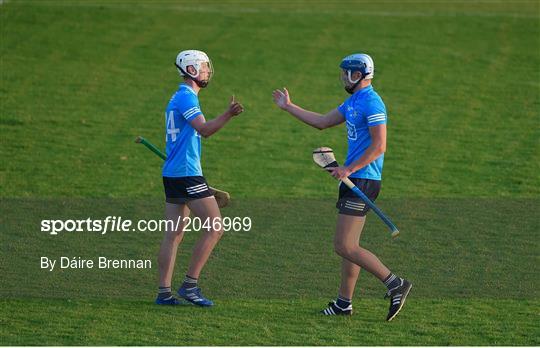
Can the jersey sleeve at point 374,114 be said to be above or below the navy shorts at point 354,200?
above

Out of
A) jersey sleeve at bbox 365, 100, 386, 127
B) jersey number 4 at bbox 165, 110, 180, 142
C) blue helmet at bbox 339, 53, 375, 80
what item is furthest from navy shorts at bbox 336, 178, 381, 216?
jersey number 4 at bbox 165, 110, 180, 142

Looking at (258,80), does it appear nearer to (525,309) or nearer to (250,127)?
(250,127)

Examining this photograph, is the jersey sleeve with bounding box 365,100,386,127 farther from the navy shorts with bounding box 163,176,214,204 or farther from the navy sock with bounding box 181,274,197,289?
the navy sock with bounding box 181,274,197,289

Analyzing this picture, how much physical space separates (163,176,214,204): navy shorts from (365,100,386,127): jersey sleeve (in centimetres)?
155

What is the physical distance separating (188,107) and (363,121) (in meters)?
1.49

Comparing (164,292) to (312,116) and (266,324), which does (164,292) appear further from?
(312,116)

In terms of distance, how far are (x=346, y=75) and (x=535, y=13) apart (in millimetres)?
18552

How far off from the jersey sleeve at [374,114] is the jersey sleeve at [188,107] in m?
1.42

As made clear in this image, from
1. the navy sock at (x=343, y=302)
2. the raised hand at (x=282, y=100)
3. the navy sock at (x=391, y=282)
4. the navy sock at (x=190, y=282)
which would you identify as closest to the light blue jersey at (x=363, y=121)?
the raised hand at (x=282, y=100)

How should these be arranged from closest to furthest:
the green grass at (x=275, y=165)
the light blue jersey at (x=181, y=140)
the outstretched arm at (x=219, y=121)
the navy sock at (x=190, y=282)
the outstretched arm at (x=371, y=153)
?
the outstretched arm at (x=371, y=153) < the outstretched arm at (x=219, y=121) < the green grass at (x=275, y=165) < the light blue jersey at (x=181, y=140) < the navy sock at (x=190, y=282)

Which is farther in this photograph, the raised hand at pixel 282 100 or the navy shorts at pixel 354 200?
the raised hand at pixel 282 100

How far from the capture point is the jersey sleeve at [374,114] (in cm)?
924

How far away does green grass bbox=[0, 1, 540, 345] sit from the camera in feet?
31.3

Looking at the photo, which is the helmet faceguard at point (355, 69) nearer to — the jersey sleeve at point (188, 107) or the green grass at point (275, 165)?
the jersey sleeve at point (188, 107)
